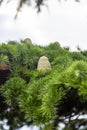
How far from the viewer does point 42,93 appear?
2.34 meters

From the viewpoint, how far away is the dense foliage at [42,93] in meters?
2.21

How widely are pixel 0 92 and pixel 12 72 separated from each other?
24cm

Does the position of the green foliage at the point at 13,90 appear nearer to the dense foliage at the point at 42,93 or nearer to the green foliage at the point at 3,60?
the dense foliage at the point at 42,93

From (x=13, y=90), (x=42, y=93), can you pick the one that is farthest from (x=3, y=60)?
(x=42, y=93)

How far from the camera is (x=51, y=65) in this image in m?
3.10

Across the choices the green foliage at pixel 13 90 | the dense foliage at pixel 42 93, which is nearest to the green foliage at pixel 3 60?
the dense foliage at pixel 42 93

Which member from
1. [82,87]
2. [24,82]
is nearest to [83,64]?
[82,87]

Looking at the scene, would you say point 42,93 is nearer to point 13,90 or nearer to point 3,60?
point 13,90

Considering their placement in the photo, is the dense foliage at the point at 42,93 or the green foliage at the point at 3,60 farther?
the green foliage at the point at 3,60

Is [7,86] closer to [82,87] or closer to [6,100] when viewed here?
[6,100]

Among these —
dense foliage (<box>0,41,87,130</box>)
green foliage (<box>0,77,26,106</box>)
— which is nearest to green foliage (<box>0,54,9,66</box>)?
dense foliage (<box>0,41,87,130</box>)

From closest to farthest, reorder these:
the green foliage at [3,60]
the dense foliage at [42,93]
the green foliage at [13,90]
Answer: the dense foliage at [42,93] < the green foliage at [13,90] < the green foliage at [3,60]

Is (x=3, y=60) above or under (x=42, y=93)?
above

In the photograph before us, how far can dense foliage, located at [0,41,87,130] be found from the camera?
2207 mm
